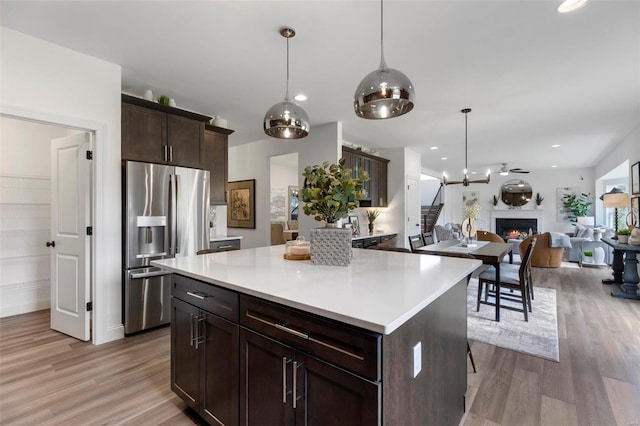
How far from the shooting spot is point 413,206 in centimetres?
689

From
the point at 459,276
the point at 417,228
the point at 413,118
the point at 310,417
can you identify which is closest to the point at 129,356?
the point at 310,417

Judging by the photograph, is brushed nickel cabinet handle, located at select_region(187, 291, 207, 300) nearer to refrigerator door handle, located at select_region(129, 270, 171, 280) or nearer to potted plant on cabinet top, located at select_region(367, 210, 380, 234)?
refrigerator door handle, located at select_region(129, 270, 171, 280)

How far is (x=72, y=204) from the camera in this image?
307cm

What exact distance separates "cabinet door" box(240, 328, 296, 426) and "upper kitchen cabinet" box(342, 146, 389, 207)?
13.7 ft

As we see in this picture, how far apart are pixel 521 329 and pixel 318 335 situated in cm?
316

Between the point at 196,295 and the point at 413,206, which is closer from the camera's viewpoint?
the point at 196,295

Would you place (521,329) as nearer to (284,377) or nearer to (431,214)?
(284,377)

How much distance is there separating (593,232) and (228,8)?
8.87m

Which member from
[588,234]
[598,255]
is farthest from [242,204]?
[588,234]

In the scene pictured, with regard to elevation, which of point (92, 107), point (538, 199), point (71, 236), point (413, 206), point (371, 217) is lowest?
point (71, 236)

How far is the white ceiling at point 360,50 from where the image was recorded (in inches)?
84.0

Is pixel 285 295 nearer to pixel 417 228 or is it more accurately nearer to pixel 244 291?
pixel 244 291

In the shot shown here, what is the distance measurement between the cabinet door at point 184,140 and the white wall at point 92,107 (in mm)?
539

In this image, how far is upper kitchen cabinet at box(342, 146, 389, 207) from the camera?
548 cm
